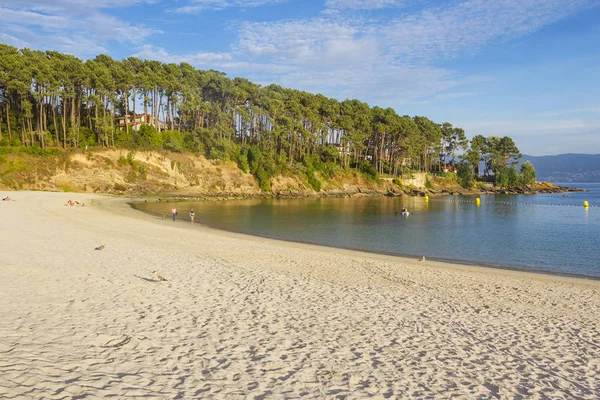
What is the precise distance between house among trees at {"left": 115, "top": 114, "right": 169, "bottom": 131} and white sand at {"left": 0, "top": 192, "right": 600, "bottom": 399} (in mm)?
67248

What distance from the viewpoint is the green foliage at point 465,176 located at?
120 m

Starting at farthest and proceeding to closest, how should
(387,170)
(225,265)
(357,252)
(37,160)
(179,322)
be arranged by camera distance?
(387,170), (37,160), (357,252), (225,265), (179,322)

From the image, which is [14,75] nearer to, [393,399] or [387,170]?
[393,399]

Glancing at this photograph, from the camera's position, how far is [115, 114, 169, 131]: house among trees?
79162 mm

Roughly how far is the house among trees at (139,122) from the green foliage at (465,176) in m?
87.8

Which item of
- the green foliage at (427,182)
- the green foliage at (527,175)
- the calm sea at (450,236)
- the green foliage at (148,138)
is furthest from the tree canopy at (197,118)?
the calm sea at (450,236)

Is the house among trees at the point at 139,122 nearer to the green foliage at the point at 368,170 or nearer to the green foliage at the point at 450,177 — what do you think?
the green foliage at the point at 368,170

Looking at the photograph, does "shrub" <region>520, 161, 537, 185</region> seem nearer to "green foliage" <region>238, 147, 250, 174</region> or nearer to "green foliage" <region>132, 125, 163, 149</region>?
"green foliage" <region>238, 147, 250, 174</region>

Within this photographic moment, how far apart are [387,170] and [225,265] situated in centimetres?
10009

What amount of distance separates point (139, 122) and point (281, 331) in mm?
81902

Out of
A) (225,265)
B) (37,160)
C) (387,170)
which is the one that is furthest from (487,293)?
(387,170)

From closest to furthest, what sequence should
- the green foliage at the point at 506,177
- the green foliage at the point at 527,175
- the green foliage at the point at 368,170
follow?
the green foliage at the point at 368,170 → the green foliage at the point at 506,177 → the green foliage at the point at 527,175

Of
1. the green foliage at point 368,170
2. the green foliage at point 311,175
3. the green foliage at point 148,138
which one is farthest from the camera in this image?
the green foliage at point 368,170

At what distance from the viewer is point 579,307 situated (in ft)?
40.6
